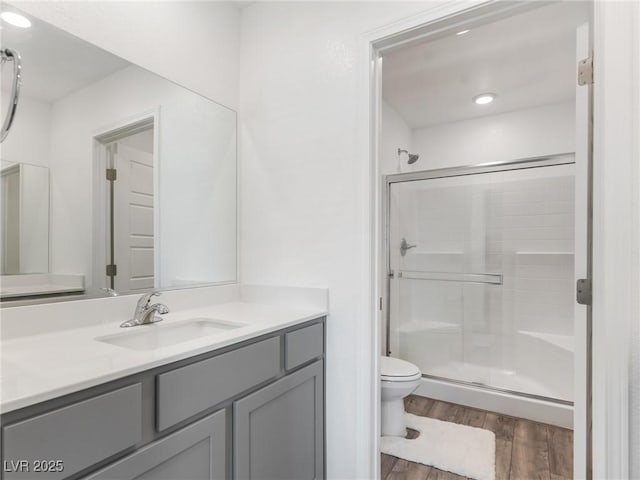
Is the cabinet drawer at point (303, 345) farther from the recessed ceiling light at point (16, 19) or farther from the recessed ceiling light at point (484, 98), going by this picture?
the recessed ceiling light at point (484, 98)

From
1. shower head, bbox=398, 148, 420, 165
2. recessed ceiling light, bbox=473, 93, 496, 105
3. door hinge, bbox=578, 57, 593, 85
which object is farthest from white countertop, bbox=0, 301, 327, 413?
recessed ceiling light, bbox=473, 93, 496, 105

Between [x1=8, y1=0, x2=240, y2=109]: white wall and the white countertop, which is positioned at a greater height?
[x1=8, y1=0, x2=240, y2=109]: white wall

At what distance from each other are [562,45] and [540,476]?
2.38m

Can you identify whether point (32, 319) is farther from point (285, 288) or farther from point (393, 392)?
point (393, 392)

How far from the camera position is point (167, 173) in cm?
160

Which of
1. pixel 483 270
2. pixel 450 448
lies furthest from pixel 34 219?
pixel 483 270

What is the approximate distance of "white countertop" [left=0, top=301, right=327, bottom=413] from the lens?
0.71m

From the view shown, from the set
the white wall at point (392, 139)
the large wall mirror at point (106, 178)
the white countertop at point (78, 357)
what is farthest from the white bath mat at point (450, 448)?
the white wall at point (392, 139)

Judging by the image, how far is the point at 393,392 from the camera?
1.95m

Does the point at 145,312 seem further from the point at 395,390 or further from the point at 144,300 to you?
the point at 395,390

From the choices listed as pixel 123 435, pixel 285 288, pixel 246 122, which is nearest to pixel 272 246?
pixel 285 288

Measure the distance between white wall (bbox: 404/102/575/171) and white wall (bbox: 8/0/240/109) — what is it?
207 centimetres

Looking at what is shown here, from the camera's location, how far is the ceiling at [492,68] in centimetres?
188

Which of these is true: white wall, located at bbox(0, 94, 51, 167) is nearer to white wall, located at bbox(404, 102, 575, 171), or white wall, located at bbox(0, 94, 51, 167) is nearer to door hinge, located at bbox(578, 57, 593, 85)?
door hinge, located at bbox(578, 57, 593, 85)
